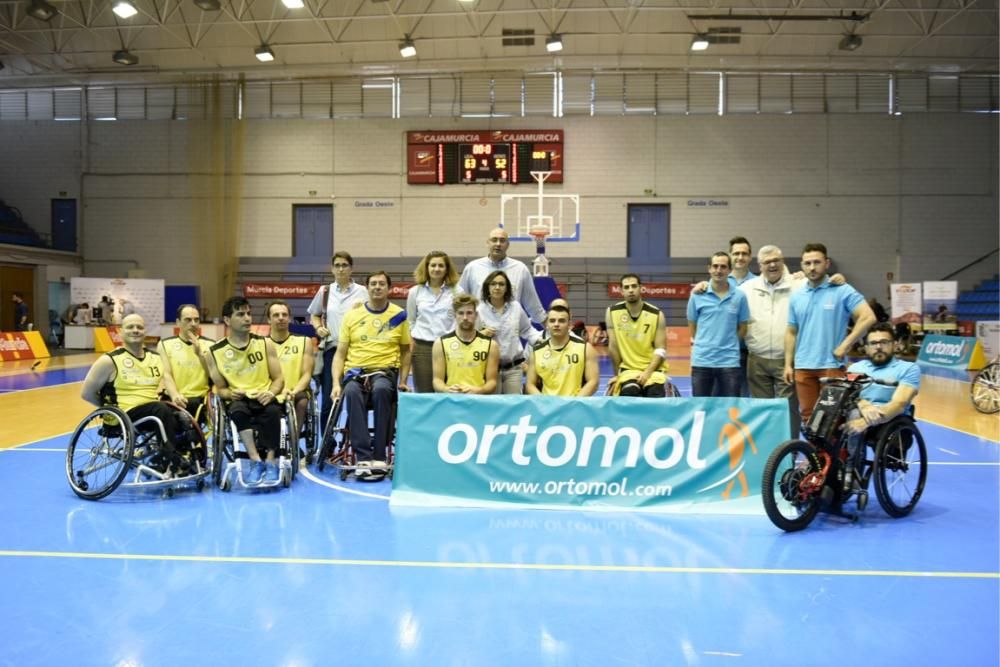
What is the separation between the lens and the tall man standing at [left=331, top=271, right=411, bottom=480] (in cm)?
485

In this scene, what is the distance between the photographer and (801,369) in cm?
441

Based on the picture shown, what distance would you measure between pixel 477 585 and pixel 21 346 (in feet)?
51.9

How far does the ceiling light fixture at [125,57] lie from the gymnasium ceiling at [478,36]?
0.31 meters

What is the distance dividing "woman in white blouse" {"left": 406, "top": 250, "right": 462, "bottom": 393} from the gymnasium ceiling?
11.5 meters

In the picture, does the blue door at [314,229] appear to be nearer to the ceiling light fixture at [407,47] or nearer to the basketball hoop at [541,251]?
the ceiling light fixture at [407,47]

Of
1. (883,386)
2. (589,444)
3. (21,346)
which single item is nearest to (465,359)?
(589,444)

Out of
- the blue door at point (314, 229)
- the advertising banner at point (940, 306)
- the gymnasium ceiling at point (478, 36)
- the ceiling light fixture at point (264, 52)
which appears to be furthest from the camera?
→ the blue door at point (314, 229)

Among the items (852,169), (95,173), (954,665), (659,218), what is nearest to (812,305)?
(954,665)

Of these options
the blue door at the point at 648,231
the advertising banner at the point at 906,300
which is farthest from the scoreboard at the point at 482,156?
the advertising banner at the point at 906,300

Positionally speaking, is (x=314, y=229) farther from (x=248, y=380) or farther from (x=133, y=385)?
(x=133, y=385)

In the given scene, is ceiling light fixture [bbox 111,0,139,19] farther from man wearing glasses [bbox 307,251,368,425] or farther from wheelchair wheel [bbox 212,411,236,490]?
wheelchair wheel [bbox 212,411,236,490]

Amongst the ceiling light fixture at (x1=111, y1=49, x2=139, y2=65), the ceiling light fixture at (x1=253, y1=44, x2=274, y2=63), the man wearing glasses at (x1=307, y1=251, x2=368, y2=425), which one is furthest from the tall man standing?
the ceiling light fixture at (x1=111, y1=49, x2=139, y2=65)

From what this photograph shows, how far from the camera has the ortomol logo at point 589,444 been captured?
13.7ft

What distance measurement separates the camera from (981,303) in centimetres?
1819
